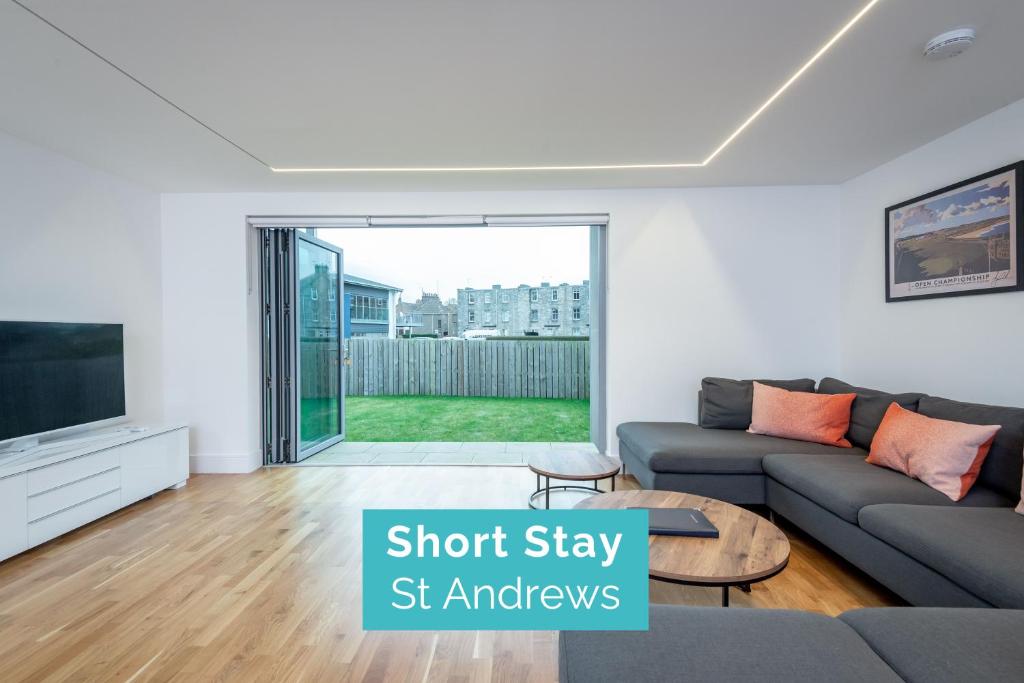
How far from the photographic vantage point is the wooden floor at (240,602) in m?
1.69

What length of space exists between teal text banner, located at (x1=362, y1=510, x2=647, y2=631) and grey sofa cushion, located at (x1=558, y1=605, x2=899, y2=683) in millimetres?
95

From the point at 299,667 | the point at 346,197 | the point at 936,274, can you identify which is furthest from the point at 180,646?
the point at 936,274

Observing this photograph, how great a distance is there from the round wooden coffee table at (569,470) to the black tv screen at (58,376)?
2.97 metres

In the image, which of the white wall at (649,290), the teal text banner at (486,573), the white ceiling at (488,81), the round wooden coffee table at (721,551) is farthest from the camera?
the white wall at (649,290)

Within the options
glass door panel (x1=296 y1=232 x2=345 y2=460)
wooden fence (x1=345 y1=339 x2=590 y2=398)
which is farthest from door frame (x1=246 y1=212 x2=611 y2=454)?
wooden fence (x1=345 y1=339 x2=590 y2=398)

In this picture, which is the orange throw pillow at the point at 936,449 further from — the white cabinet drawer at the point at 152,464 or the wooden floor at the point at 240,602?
the white cabinet drawer at the point at 152,464

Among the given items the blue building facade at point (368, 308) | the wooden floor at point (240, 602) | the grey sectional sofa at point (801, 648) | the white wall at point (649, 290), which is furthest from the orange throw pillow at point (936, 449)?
the blue building facade at point (368, 308)

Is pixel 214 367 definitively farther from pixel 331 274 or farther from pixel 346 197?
pixel 346 197

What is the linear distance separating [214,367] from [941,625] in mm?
4687

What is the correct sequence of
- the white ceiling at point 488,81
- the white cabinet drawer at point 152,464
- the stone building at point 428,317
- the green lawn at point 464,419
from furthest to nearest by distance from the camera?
the stone building at point 428,317 < the green lawn at point 464,419 < the white cabinet drawer at point 152,464 < the white ceiling at point 488,81

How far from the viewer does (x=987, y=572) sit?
1.56 meters

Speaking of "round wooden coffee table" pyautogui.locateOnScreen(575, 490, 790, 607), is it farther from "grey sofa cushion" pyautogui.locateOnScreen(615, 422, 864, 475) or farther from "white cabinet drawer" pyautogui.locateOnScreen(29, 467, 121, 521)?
"white cabinet drawer" pyautogui.locateOnScreen(29, 467, 121, 521)

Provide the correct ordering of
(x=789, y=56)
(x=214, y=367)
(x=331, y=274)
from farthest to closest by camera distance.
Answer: (x=331, y=274), (x=214, y=367), (x=789, y=56)

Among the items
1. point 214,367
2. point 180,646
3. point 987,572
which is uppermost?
point 214,367
